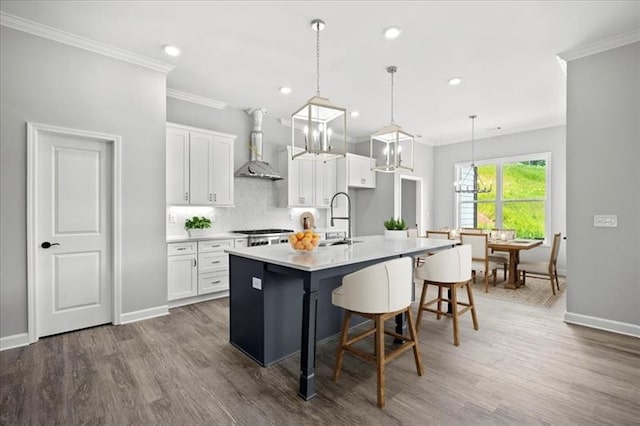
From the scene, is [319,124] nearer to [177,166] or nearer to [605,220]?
[177,166]

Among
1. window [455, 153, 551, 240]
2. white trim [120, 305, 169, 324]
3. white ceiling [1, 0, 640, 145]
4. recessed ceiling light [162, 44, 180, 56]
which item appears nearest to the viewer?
white ceiling [1, 0, 640, 145]

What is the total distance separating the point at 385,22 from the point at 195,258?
3.55 meters

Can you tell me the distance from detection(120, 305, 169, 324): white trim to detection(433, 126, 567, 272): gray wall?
247 inches

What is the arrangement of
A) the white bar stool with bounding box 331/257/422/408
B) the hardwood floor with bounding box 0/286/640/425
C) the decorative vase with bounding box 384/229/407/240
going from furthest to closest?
the decorative vase with bounding box 384/229/407/240, the white bar stool with bounding box 331/257/422/408, the hardwood floor with bounding box 0/286/640/425

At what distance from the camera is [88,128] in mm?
3230

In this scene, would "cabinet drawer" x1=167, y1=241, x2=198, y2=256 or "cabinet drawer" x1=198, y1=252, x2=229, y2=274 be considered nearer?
"cabinet drawer" x1=167, y1=241, x2=198, y2=256

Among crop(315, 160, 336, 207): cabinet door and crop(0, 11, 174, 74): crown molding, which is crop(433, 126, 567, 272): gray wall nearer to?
crop(315, 160, 336, 207): cabinet door

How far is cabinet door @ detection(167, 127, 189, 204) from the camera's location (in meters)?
4.18

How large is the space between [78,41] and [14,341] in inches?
116

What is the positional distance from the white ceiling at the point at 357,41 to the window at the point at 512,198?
72.3 inches

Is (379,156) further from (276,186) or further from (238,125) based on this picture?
(238,125)

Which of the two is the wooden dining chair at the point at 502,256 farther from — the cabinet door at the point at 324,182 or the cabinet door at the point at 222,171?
the cabinet door at the point at 222,171

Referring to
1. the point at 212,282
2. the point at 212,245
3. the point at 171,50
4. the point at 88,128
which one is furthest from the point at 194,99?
the point at 212,282

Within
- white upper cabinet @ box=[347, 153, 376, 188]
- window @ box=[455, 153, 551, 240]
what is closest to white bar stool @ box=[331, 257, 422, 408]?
white upper cabinet @ box=[347, 153, 376, 188]
